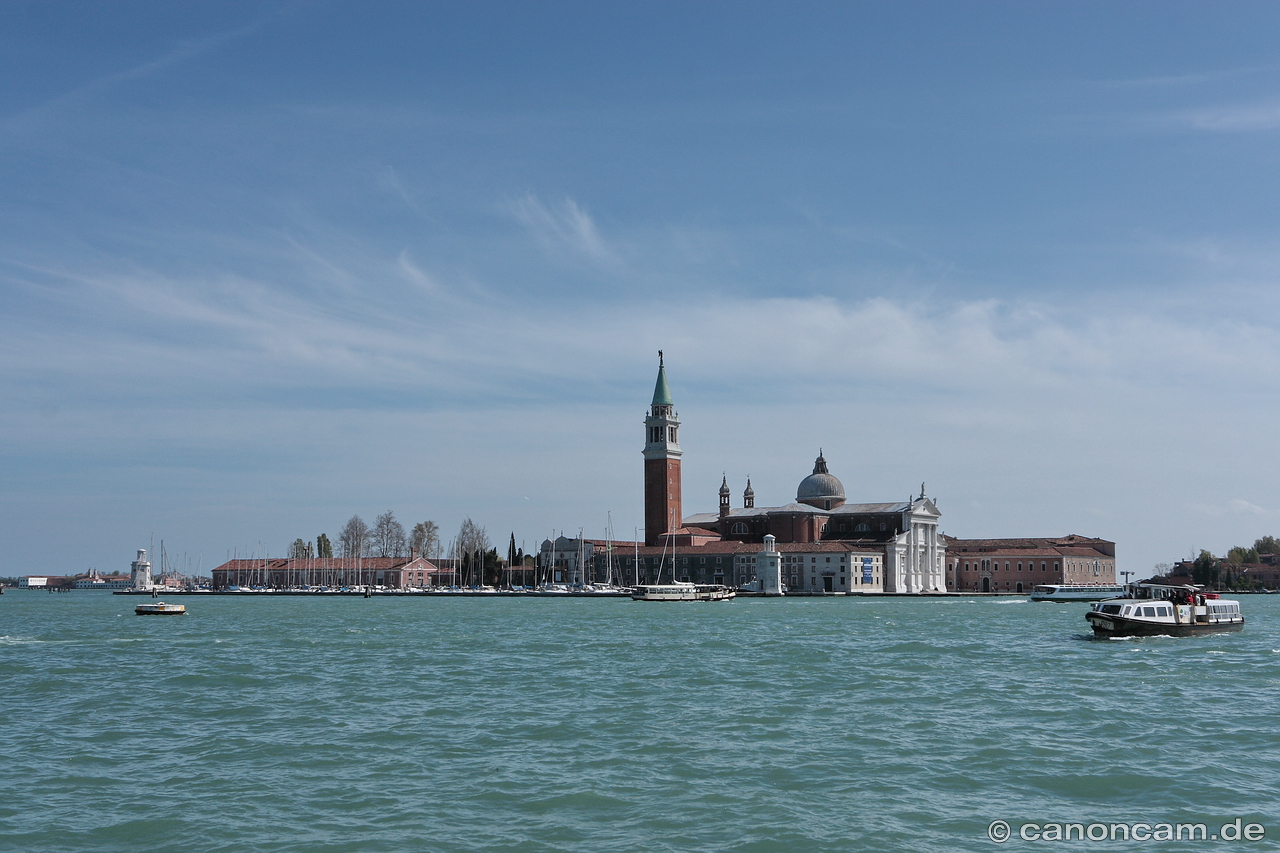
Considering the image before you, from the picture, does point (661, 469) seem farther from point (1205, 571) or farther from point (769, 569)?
point (1205, 571)

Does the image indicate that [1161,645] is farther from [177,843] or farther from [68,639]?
[68,639]

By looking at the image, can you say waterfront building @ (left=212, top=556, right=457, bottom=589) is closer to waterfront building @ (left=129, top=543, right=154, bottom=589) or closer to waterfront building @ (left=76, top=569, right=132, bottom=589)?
waterfront building @ (left=129, top=543, right=154, bottom=589)

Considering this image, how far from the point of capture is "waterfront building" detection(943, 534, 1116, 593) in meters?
109

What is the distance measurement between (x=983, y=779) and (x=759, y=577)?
8743 cm

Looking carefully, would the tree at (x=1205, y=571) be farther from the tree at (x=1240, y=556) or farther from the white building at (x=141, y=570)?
the white building at (x=141, y=570)

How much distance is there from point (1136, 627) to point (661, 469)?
2990 inches

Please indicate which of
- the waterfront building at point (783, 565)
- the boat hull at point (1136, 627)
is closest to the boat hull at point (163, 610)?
the boat hull at point (1136, 627)

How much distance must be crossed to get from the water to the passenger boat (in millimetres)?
58848

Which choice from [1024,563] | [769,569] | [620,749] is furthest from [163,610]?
[1024,563]

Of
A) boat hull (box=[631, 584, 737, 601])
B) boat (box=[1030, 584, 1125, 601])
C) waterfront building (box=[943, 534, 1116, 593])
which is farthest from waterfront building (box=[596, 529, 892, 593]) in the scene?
boat (box=[1030, 584, 1125, 601])

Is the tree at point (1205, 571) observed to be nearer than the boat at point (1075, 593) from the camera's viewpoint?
No

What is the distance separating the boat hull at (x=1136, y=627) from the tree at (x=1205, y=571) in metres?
93.7

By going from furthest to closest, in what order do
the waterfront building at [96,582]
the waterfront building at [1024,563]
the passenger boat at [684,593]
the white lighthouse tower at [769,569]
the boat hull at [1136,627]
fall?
the waterfront building at [96,582] → the waterfront building at [1024,563] → the white lighthouse tower at [769,569] → the passenger boat at [684,593] → the boat hull at [1136,627]

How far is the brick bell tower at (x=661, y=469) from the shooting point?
110312mm
